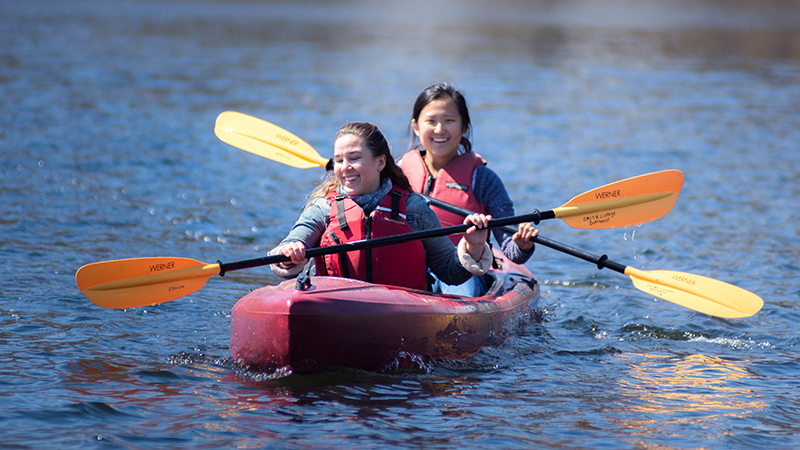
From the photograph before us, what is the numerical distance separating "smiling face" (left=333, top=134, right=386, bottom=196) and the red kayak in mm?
497

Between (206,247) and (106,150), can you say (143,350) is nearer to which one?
(206,247)

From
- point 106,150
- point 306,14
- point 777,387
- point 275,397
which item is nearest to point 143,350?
point 275,397

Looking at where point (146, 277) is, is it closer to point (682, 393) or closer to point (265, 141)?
point (265, 141)

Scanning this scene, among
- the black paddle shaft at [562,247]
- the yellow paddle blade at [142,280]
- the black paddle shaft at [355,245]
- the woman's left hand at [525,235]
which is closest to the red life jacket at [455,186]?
the black paddle shaft at [562,247]

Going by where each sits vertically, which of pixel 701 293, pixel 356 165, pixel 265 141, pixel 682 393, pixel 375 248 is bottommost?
pixel 682 393

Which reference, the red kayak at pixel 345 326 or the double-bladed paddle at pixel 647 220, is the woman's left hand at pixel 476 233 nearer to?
the red kayak at pixel 345 326

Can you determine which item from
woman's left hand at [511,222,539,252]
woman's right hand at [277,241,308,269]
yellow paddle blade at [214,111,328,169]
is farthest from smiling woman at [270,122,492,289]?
yellow paddle blade at [214,111,328,169]

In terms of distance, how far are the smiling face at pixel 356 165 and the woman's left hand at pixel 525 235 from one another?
0.91m

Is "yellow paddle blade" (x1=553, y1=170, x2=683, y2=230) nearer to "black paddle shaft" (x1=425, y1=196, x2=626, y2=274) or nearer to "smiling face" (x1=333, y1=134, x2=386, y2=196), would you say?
"black paddle shaft" (x1=425, y1=196, x2=626, y2=274)

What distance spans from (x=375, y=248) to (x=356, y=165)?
0.44m

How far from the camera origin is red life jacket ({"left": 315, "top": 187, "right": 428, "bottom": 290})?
13.4 feet

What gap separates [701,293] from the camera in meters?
4.70

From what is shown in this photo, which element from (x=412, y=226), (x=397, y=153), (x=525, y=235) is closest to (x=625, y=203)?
(x=525, y=235)

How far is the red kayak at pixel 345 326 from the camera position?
369cm
